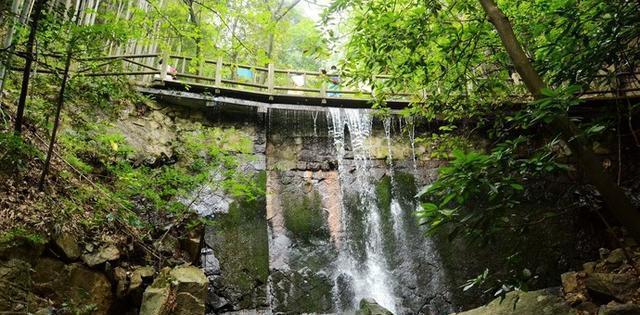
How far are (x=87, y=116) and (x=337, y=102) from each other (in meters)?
6.28

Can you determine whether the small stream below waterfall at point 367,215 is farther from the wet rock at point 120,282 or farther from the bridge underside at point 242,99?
the wet rock at point 120,282

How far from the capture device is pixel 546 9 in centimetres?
505

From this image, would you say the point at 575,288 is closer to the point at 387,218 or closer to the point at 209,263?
the point at 387,218

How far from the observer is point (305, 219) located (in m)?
9.81

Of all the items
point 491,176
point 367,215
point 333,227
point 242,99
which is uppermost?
point 242,99

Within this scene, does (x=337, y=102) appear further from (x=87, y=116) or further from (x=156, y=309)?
(x=156, y=309)

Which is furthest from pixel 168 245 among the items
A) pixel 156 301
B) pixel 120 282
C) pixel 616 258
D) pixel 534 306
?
pixel 616 258

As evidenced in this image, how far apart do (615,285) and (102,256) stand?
687cm

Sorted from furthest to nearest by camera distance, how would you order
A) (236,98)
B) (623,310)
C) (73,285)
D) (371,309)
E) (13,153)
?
(236,98), (371,309), (73,285), (13,153), (623,310)

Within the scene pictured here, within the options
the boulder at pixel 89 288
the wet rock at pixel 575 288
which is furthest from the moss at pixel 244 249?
the wet rock at pixel 575 288

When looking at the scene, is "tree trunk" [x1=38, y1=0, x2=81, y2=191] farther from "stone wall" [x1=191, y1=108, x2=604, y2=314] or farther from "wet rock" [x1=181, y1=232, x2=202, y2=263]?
"stone wall" [x1=191, y1=108, x2=604, y2=314]

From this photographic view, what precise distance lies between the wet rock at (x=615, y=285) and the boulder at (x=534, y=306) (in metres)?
0.48

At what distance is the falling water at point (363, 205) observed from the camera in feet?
29.2

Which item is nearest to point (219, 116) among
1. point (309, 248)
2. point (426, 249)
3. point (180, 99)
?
point (180, 99)
